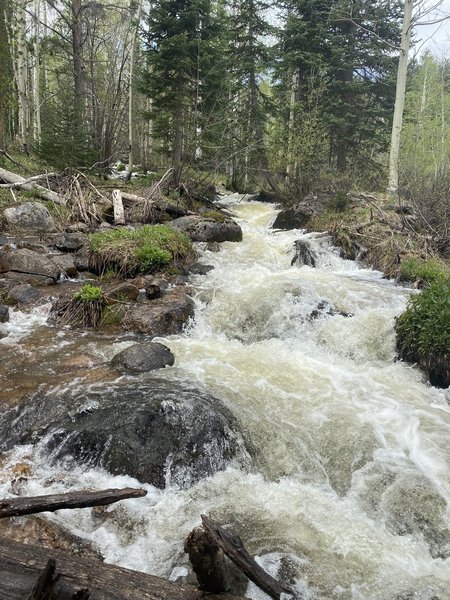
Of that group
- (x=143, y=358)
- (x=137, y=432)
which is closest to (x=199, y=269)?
(x=143, y=358)

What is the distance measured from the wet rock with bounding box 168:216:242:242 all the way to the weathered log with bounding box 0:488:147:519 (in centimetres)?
1021

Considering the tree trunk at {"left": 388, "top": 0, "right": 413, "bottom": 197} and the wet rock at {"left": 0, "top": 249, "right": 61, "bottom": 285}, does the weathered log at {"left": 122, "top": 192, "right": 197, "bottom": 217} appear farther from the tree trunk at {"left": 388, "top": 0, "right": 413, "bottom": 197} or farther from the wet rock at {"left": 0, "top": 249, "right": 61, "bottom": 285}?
the tree trunk at {"left": 388, "top": 0, "right": 413, "bottom": 197}

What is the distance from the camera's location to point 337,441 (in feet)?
16.0

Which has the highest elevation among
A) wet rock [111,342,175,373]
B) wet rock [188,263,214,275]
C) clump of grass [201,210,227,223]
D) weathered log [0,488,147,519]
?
clump of grass [201,210,227,223]

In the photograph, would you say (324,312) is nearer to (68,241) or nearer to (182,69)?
(68,241)

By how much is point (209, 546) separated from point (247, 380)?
12.0ft

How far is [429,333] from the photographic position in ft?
21.8

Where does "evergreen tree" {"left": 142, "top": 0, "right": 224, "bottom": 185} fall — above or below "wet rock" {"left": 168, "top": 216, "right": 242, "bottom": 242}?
above

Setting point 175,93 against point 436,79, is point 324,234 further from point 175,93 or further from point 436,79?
point 436,79

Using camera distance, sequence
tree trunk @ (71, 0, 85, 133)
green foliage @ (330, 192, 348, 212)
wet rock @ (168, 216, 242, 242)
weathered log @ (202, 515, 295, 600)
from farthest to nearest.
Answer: tree trunk @ (71, 0, 85, 133) → green foliage @ (330, 192, 348, 212) → wet rock @ (168, 216, 242, 242) → weathered log @ (202, 515, 295, 600)

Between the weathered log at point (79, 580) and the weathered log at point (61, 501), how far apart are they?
0.96 feet

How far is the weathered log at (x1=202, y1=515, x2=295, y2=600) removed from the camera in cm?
250

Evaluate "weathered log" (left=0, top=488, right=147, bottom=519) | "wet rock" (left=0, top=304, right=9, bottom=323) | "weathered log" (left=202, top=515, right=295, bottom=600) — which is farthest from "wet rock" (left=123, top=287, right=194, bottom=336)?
"weathered log" (left=202, top=515, right=295, bottom=600)

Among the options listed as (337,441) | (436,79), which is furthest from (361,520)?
(436,79)
